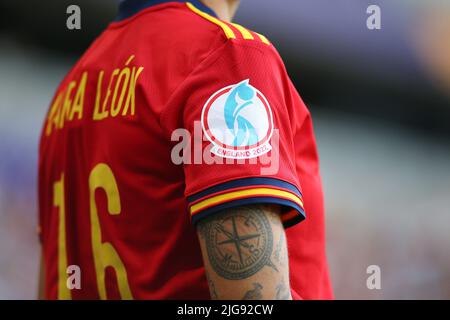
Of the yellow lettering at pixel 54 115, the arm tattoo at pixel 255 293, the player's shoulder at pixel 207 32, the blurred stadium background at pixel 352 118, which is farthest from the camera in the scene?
the blurred stadium background at pixel 352 118

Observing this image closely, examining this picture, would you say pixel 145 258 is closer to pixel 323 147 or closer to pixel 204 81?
pixel 204 81

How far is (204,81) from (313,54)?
3.66 m

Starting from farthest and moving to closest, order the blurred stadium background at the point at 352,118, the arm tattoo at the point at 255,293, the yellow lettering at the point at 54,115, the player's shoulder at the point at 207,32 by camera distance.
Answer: the blurred stadium background at the point at 352,118
the yellow lettering at the point at 54,115
the player's shoulder at the point at 207,32
the arm tattoo at the point at 255,293

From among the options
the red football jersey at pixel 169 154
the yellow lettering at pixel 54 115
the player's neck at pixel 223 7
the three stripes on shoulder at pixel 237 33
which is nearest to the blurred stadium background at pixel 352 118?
the yellow lettering at pixel 54 115

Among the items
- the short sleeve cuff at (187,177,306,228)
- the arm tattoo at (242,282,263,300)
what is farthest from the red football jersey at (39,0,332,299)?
the arm tattoo at (242,282,263,300)

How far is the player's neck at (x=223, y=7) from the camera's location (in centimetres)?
132

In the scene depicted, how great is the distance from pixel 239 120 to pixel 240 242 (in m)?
0.18

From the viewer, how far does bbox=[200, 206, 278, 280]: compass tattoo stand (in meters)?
0.96

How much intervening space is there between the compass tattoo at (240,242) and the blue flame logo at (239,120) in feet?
0.32

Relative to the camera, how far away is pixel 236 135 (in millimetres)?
1000

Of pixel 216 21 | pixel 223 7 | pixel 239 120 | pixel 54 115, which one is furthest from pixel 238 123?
pixel 54 115

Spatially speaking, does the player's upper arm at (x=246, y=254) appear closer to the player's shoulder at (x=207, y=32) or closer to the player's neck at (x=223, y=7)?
the player's shoulder at (x=207, y=32)

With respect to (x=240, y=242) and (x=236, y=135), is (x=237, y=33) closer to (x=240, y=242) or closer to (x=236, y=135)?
(x=236, y=135)

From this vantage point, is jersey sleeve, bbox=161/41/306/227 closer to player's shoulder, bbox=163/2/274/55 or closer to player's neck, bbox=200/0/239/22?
player's shoulder, bbox=163/2/274/55
